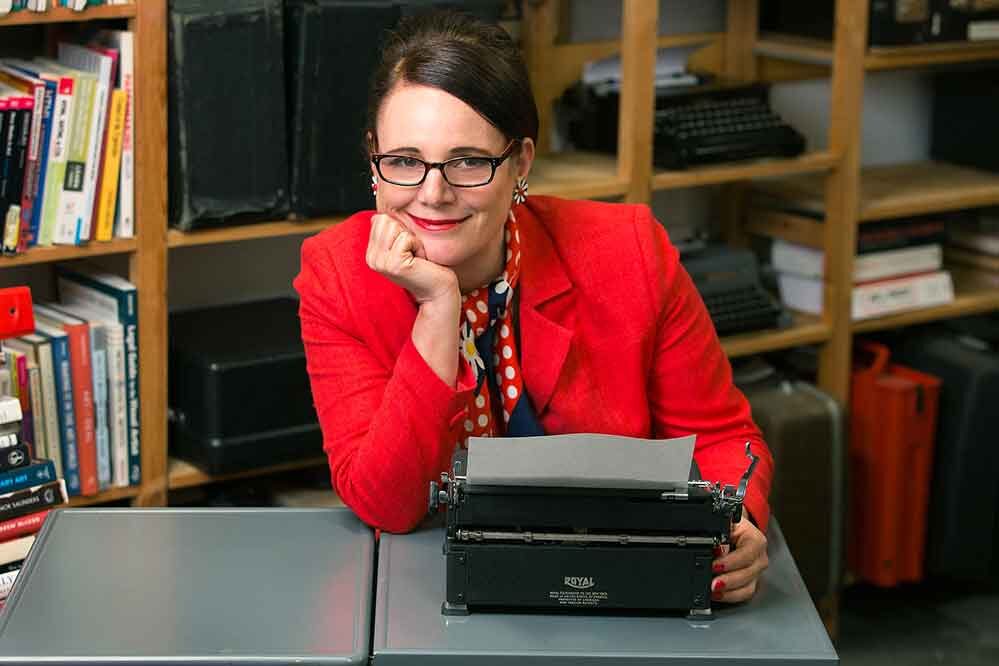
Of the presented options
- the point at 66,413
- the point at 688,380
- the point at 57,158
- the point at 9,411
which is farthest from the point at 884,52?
the point at 9,411

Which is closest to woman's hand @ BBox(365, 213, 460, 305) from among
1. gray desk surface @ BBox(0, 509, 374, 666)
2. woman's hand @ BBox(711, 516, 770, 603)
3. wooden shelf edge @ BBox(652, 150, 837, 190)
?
gray desk surface @ BBox(0, 509, 374, 666)

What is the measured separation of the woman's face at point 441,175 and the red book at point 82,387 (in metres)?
0.89

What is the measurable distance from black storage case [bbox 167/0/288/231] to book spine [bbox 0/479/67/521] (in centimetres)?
53

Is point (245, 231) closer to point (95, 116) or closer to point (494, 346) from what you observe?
point (95, 116)

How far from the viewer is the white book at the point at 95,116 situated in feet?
8.06

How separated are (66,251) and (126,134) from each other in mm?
227

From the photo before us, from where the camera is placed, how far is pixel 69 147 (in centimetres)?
246

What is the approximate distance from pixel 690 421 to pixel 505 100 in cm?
52

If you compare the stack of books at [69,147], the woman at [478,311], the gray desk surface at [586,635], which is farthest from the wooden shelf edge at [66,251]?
the gray desk surface at [586,635]

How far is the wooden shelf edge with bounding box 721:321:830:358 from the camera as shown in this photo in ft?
10.6

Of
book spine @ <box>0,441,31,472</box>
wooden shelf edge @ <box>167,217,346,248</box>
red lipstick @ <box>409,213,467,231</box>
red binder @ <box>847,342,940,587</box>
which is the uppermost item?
red lipstick @ <box>409,213,467,231</box>

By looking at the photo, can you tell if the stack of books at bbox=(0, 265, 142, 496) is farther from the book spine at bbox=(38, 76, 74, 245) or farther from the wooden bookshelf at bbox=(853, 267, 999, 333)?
the wooden bookshelf at bbox=(853, 267, 999, 333)

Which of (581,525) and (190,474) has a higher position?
(581,525)

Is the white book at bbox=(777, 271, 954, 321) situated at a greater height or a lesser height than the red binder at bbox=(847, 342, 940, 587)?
greater
